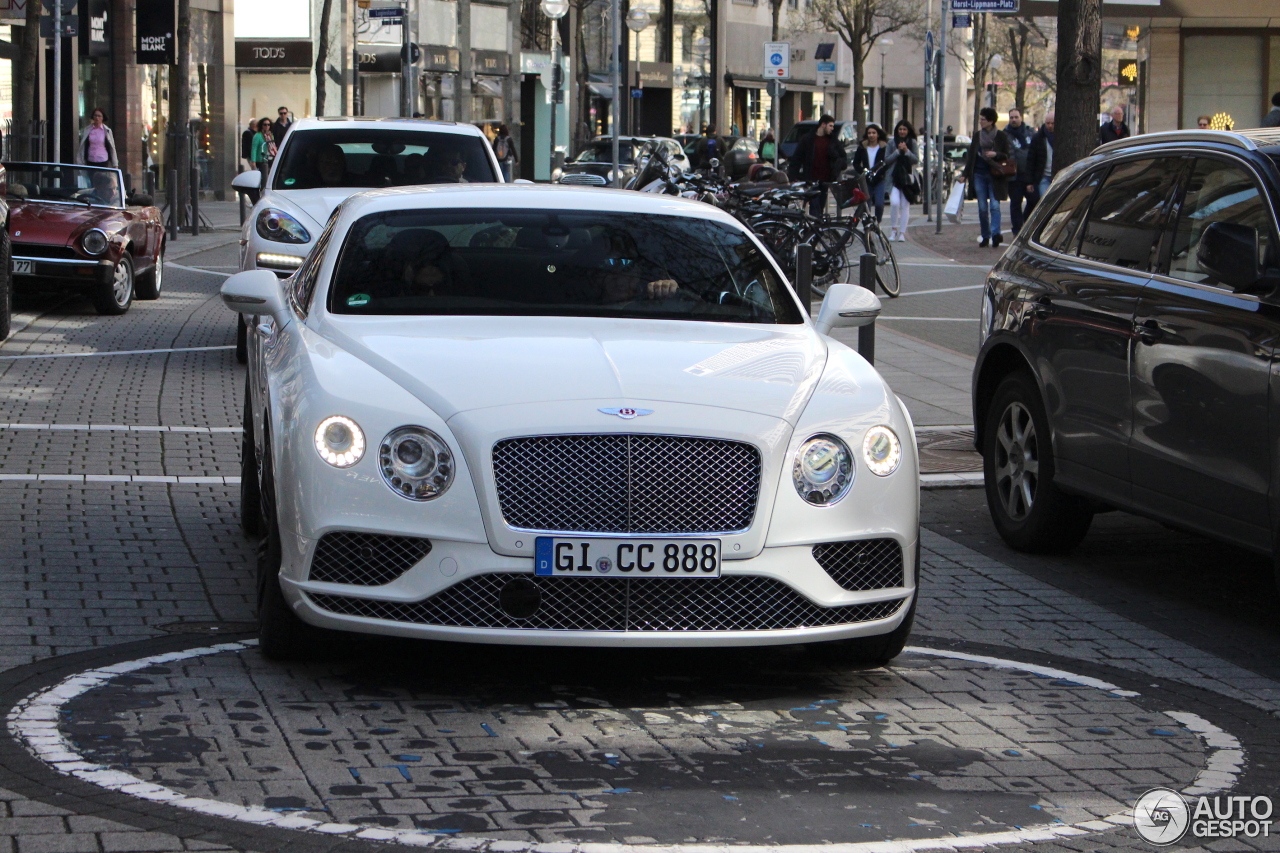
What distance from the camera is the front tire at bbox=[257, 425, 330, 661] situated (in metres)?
5.65

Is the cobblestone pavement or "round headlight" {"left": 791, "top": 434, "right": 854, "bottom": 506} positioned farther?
"round headlight" {"left": 791, "top": 434, "right": 854, "bottom": 506}

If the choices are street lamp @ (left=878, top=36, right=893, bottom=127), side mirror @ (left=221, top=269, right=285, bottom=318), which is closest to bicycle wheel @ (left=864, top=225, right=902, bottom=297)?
side mirror @ (left=221, top=269, right=285, bottom=318)

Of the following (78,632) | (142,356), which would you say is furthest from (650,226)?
(142,356)

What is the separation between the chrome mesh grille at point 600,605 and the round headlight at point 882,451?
0.50 m

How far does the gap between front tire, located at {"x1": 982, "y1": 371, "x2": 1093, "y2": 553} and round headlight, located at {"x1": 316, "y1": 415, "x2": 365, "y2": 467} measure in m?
3.38

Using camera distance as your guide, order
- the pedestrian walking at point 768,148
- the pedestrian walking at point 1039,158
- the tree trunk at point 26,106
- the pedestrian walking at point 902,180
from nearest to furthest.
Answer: the pedestrian walking at point 1039,158
the tree trunk at point 26,106
the pedestrian walking at point 902,180
the pedestrian walking at point 768,148

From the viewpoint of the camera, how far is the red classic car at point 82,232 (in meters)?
17.2

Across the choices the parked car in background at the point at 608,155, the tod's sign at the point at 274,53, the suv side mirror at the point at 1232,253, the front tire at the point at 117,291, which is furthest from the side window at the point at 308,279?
the tod's sign at the point at 274,53

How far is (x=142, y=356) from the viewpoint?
14.8 m

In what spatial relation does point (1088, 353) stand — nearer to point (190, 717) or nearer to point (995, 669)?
point (995, 669)

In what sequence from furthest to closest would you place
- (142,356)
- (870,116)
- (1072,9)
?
(870,116) < (142,356) < (1072,9)

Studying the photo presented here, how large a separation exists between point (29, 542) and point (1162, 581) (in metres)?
4.47

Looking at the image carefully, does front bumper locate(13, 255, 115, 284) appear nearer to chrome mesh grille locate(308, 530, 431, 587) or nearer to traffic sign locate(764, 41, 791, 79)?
chrome mesh grille locate(308, 530, 431, 587)

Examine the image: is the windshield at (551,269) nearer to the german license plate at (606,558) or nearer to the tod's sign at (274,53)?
the german license plate at (606,558)
